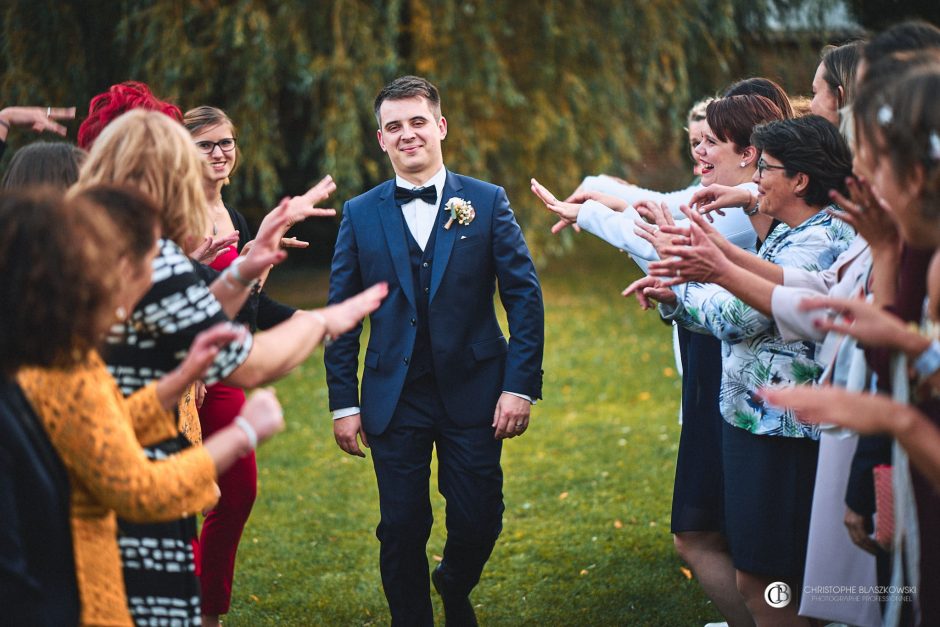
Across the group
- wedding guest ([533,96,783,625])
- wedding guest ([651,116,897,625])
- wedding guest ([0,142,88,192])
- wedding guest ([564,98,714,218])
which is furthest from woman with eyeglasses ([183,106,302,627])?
wedding guest ([651,116,897,625])

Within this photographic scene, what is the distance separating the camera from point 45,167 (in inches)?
120

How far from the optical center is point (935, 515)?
2291 mm

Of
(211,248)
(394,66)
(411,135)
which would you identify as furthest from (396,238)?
(394,66)

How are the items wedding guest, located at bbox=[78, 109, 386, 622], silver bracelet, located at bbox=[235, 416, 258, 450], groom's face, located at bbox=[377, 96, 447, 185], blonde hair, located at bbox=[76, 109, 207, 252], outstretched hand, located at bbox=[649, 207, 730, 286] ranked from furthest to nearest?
groom's face, located at bbox=[377, 96, 447, 185] < outstretched hand, located at bbox=[649, 207, 730, 286] < blonde hair, located at bbox=[76, 109, 207, 252] < wedding guest, located at bbox=[78, 109, 386, 622] < silver bracelet, located at bbox=[235, 416, 258, 450]

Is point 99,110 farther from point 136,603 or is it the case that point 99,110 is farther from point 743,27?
point 743,27

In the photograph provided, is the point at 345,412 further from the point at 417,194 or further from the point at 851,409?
the point at 851,409

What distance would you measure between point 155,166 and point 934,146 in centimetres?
197

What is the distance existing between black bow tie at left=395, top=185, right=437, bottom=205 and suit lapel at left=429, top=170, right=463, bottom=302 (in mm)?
44

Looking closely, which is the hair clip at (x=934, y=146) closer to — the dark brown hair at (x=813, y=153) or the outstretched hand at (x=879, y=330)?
the outstretched hand at (x=879, y=330)

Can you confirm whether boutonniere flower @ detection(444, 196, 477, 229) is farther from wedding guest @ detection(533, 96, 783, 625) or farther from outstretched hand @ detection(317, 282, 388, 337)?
outstretched hand @ detection(317, 282, 388, 337)

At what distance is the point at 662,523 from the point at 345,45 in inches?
272

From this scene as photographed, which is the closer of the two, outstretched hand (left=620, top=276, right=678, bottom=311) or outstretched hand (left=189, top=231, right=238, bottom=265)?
outstretched hand (left=620, top=276, right=678, bottom=311)

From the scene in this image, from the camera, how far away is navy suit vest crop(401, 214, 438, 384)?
402 cm

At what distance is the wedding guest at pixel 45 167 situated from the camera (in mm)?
3018
